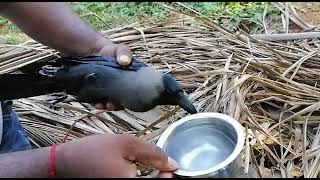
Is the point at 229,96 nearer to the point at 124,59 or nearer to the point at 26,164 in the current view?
the point at 124,59

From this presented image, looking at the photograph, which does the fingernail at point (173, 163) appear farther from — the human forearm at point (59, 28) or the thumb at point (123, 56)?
the human forearm at point (59, 28)

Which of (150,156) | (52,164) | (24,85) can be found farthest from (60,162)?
(24,85)

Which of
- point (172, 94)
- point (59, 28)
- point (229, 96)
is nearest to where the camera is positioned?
point (172, 94)

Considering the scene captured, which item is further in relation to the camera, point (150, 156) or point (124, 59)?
point (124, 59)

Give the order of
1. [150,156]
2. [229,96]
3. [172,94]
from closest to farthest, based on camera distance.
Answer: [150,156] < [172,94] < [229,96]

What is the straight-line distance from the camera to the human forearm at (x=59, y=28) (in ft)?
6.30

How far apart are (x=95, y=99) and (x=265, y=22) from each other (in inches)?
65.6

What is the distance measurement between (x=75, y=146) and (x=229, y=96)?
2.73ft

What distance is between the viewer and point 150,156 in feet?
5.01

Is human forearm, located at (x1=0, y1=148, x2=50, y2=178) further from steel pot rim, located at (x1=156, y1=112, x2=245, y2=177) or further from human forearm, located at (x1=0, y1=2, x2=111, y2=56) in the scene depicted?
human forearm, located at (x1=0, y1=2, x2=111, y2=56)

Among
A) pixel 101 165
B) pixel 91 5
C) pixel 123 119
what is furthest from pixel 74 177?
pixel 91 5

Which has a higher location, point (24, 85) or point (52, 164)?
point (24, 85)

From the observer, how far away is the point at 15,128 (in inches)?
82.2

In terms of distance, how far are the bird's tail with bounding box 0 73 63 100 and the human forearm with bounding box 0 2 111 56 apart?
18 centimetres
